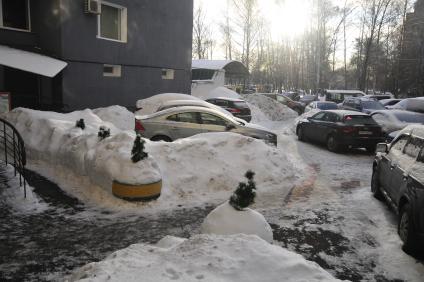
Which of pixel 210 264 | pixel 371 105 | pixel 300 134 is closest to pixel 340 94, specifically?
pixel 371 105

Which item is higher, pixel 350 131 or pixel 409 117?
pixel 409 117

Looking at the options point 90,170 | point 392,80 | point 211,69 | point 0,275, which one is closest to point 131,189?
point 90,170

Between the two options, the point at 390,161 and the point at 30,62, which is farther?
the point at 30,62

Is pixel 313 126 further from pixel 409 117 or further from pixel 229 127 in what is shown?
pixel 229 127

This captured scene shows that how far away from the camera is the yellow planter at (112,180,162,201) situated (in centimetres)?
718

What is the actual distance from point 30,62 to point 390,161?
40.0ft

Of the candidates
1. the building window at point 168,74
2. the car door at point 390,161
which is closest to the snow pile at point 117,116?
the building window at point 168,74

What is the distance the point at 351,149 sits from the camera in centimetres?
1527

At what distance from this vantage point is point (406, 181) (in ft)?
19.2

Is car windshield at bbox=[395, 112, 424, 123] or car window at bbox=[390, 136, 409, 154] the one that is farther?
car windshield at bbox=[395, 112, 424, 123]

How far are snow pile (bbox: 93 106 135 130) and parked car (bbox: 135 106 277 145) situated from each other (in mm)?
4683

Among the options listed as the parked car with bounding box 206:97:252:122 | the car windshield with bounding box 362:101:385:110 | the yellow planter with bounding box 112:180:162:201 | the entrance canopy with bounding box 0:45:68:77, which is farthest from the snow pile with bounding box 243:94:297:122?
the yellow planter with bounding box 112:180:162:201

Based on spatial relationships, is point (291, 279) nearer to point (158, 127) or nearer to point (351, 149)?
point (158, 127)

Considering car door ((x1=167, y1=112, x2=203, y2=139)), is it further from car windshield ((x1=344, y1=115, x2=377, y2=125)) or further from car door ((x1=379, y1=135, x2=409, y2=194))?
car windshield ((x1=344, y1=115, x2=377, y2=125))
